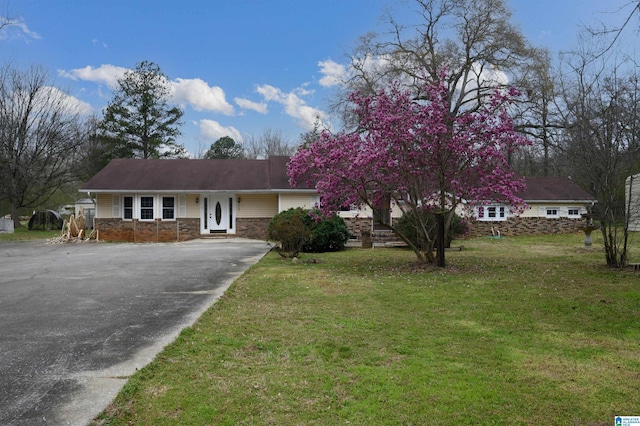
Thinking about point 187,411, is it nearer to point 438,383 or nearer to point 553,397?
point 438,383

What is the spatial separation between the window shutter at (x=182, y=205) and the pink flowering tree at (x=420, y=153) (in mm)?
11570

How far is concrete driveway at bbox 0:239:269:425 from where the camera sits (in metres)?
3.37

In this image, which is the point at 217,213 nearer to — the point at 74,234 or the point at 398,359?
the point at 74,234

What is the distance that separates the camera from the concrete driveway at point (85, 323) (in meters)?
3.37

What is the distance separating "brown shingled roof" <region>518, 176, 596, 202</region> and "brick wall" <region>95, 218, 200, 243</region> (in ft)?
55.7

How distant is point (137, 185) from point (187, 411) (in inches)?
763

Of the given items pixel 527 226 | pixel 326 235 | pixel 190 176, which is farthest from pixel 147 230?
pixel 527 226

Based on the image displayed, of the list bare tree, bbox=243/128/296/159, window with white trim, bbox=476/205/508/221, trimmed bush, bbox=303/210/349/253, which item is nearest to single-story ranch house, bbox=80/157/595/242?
window with white trim, bbox=476/205/508/221

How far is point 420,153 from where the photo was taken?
9953mm

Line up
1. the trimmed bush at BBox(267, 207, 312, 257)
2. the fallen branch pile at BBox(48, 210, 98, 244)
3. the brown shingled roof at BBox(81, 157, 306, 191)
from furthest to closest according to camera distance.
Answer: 1. the brown shingled roof at BBox(81, 157, 306, 191)
2. the fallen branch pile at BBox(48, 210, 98, 244)
3. the trimmed bush at BBox(267, 207, 312, 257)

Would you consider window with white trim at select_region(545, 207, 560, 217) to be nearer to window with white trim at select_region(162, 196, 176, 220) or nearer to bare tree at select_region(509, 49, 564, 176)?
bare tree at select_region(509, 49, 564, 176)

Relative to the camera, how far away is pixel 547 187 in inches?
976

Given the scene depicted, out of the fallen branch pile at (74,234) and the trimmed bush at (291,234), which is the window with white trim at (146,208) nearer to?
the fallen branch pile at (74,234)

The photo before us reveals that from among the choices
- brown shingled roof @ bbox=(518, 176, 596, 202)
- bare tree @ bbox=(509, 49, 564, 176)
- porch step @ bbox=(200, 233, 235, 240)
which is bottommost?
porch step @ bbox=(200, 233, 235, 240)
